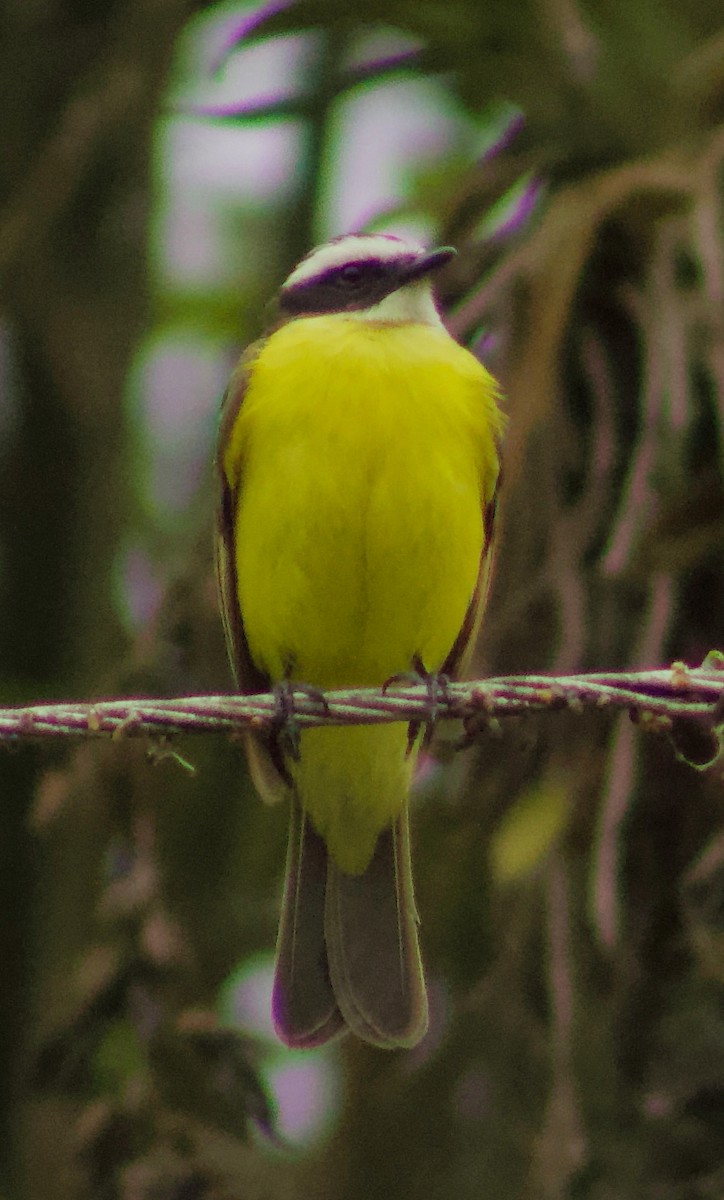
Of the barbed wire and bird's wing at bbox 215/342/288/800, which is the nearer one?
the barbed wire

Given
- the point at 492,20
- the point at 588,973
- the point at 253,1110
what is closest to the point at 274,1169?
the point at 588,973

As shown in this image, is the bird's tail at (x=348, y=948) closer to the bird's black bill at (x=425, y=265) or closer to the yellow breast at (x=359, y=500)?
the yellow breast at (x=359, y=500)

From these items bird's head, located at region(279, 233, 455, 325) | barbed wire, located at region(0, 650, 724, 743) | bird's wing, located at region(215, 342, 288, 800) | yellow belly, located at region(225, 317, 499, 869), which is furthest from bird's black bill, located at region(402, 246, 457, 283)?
barbed wire, located at region(0, 650, 724, 743)

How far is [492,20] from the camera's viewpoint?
3.97 metres

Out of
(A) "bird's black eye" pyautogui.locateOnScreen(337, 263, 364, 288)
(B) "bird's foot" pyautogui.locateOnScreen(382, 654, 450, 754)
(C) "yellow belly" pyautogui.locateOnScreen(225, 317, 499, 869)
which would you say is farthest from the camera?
(A) "bird's black eye" pyautogui.locateOnScreen(337, 263, 364, 288)

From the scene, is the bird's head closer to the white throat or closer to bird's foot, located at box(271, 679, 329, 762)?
the white throat

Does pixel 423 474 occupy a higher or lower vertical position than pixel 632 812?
higher

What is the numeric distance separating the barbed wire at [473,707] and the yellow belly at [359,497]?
36.5 inches

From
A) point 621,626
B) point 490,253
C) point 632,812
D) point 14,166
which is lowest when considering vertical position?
point 632,812

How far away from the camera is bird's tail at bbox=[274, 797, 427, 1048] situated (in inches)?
126

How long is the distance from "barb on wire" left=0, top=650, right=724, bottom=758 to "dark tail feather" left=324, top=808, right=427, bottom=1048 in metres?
1.11

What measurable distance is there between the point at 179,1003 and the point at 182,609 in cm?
70

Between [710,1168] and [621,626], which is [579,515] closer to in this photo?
[621,626]

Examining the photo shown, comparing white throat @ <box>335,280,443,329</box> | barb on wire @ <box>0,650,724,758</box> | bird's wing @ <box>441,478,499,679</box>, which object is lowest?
barb on wire @ <box>0,650,724,758</box>
